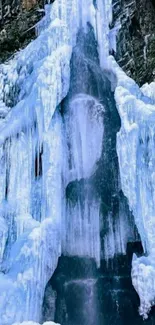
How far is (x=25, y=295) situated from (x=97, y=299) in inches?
62.9

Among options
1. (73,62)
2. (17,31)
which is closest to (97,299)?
(73,62)

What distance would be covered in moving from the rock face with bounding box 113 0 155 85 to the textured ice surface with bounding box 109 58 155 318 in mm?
1180

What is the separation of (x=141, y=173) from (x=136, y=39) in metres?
3.15

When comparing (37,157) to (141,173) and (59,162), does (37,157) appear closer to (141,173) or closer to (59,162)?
(59,162)

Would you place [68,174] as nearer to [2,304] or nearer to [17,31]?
[2,304]

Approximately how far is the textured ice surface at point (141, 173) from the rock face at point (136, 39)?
1180mm

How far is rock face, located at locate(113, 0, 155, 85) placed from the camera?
29.4 feet

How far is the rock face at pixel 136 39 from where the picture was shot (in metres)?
8.96

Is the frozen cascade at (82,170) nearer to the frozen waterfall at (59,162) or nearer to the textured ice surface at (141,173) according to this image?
the frozen waterfall at (59,162)

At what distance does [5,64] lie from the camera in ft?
29.5

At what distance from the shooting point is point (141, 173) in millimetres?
7406

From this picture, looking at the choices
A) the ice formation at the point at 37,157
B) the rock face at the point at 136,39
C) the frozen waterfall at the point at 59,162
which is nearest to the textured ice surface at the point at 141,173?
the frozen waterfall at the point at 59,162

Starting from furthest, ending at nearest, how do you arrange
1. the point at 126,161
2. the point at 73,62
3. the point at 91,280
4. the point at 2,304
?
1. the point at 73,62
2. the point at 91,280
3. the point at 126,161
4. the point at 2,304

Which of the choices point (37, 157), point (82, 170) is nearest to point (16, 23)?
point (37, 157)
